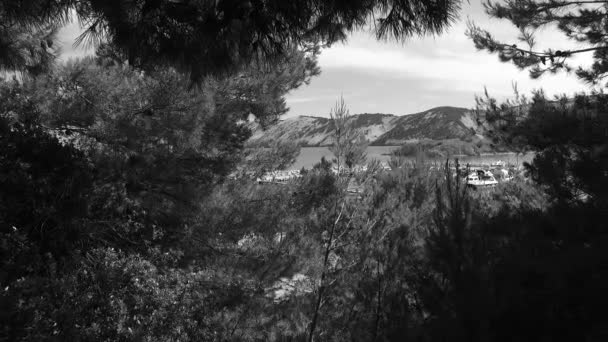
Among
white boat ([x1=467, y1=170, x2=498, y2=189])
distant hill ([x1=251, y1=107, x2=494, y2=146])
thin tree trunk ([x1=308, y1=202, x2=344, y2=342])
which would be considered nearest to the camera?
white boat ([x1=467, y1=170, x2=498, y2=189])

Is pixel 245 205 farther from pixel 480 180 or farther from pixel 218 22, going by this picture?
pixel 480 180

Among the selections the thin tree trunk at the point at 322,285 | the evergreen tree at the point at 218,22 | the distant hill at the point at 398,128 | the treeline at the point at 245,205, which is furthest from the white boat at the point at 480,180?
the thin tree trunk at the point at 322,285

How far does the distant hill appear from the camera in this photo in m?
8.48

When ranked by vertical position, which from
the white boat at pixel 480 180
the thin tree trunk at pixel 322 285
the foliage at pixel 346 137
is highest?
the foliage at pixel 346 137

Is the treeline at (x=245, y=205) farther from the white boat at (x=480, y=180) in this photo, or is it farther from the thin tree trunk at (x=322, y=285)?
the white boat at (x=480, y=180)

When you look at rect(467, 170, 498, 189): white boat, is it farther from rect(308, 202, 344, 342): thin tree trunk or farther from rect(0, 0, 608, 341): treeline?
rect(308, 202, 344, 342): thin tree trunk

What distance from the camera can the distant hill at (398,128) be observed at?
8477 millimetres

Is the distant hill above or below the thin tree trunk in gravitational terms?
above

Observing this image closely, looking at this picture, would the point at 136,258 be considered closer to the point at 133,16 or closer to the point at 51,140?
the point at 51,140

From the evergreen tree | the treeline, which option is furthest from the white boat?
the evergreen tree

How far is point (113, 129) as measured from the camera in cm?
615

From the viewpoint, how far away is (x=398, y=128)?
133 metres

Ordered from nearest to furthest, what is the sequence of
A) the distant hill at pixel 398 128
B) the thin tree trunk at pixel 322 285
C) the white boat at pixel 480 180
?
the white boat at pixel 480 180 < the thin tree trunk at pixel 322 285 < the distant hill at pixel 398 128

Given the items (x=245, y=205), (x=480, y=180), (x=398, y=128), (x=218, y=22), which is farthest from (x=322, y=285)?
(x=398, y=128)
